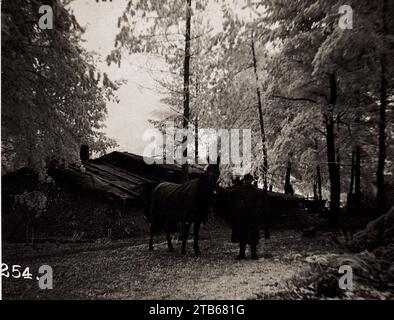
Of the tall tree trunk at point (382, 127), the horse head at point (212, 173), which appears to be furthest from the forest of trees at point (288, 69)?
the horse head at point (212, 173)

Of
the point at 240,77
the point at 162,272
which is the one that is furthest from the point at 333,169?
the point at 162,272

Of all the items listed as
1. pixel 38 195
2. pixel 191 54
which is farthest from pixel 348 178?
pixel 38 195

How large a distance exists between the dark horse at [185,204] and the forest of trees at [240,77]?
3.07 metres

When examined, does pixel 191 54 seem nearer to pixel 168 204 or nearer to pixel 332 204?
pixel 168 204

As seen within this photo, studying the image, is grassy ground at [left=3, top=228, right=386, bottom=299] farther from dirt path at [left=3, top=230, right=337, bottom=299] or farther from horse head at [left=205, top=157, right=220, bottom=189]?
horse head at [left=205, top=157, right=220, bottom=189]

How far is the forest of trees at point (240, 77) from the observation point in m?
7.99

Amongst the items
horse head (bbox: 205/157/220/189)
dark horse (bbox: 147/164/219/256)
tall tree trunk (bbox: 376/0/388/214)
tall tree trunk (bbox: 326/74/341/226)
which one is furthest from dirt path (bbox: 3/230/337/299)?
tall tree trunk (bbox: 326/74/341/226)

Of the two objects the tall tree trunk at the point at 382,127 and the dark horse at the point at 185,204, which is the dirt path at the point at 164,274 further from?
the tall tree trunk at the point at 382,127

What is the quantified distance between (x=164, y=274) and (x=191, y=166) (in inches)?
638

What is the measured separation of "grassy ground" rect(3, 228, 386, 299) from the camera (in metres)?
6.16

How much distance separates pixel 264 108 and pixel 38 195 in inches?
475

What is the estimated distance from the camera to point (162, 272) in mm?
7938

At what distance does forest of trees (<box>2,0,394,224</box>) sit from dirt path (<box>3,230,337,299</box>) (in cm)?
289

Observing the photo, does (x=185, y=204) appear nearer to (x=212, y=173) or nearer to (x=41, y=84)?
(x=212, y=173)
